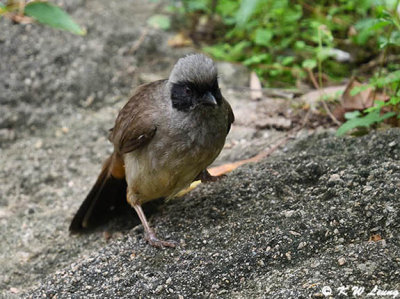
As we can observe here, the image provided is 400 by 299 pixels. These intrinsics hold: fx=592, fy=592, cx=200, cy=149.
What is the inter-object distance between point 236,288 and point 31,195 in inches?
108

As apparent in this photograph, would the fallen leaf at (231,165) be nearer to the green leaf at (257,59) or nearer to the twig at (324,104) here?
the twig at (324,104)

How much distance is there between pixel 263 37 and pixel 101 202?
2.82 m

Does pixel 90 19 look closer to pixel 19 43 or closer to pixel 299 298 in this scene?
pixel 19 43

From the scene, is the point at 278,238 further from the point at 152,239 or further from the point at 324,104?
the point at 324,104

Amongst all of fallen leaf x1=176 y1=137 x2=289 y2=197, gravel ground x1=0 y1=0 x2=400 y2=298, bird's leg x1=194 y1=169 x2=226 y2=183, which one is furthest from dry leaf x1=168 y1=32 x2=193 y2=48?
bird's leg x1=194 y1=169 x2=226 y2=183

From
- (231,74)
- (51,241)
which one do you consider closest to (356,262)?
(51,241)

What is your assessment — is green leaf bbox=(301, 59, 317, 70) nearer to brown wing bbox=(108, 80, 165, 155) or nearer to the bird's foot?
brown wing bbox=(108, 80, 165, 155)

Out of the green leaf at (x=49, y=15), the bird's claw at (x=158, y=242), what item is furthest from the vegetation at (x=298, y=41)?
the green leaf at (x=49, y=15)

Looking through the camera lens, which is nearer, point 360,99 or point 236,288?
point 236,288

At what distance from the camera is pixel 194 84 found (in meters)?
3.94

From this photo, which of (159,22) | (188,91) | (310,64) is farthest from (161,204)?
(159,22)

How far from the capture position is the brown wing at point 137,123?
13.7 ft

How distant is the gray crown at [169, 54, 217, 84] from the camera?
12.8 feet

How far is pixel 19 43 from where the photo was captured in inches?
261
